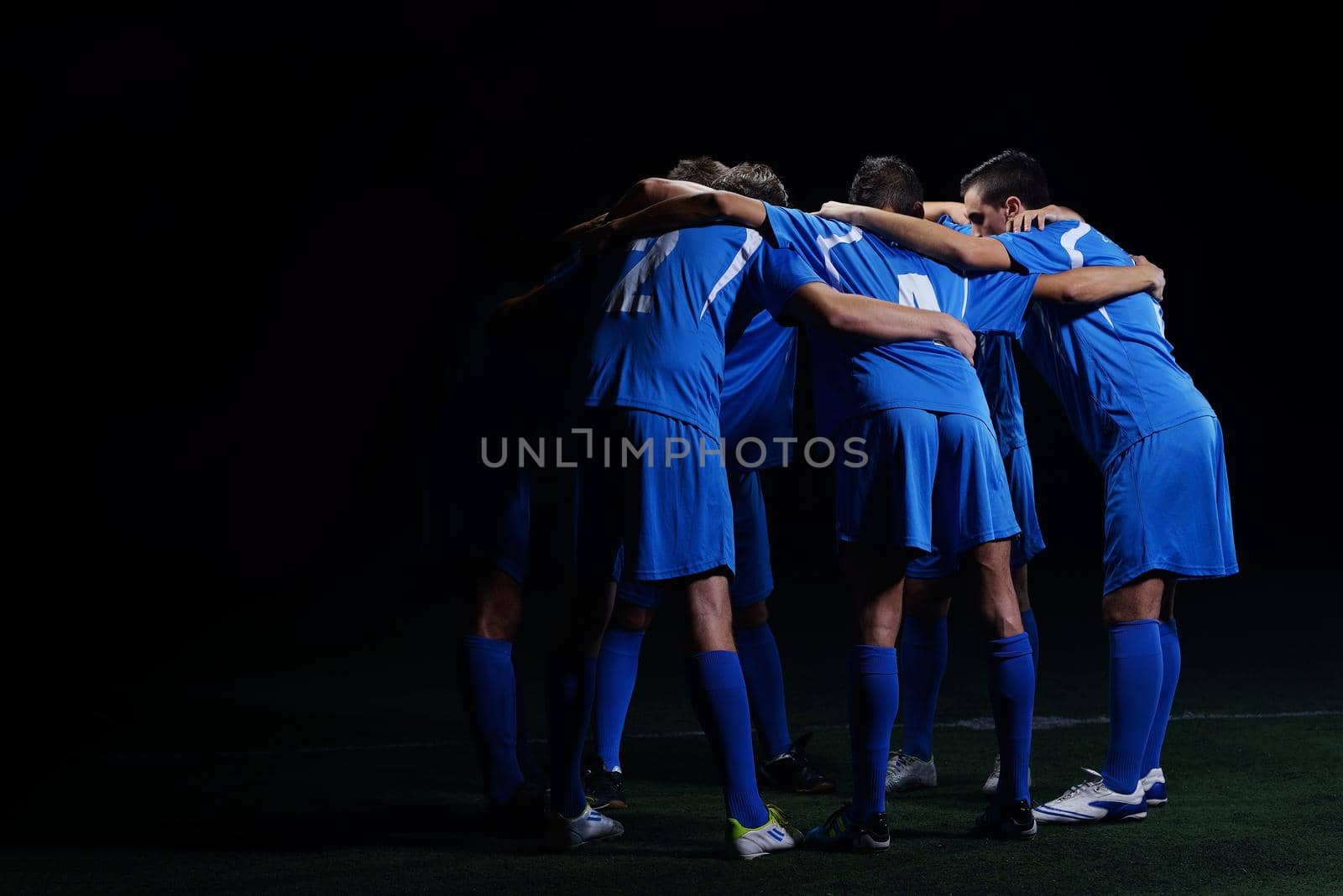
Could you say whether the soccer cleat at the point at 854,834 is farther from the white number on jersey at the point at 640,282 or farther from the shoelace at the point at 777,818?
the white number on jersey at the point at 640,282

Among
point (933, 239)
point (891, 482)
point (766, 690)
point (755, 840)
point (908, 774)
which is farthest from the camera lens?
point (766, 690)

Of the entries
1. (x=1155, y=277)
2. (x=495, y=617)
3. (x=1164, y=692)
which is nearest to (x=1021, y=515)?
(x=1164, y=692)

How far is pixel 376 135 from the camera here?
7.58 m

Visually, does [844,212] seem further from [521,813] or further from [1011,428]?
[521,813]

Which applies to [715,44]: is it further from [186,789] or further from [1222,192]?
[186,789]

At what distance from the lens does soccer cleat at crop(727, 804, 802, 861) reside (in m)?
2.46

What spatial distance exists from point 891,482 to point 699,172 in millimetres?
925

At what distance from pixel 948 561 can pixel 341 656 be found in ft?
11.3

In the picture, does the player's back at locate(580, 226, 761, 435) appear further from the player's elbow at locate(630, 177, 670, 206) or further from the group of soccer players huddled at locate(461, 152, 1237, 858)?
the player's elbow at locate(630, 177, 670, 206)

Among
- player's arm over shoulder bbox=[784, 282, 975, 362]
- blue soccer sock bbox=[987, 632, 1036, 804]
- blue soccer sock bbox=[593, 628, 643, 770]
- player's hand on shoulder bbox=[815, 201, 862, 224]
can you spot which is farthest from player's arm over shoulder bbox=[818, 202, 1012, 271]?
blue soccer sock bbox=[593, 628, 643, 770]

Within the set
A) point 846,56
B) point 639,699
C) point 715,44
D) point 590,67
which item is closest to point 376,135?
point 590,67

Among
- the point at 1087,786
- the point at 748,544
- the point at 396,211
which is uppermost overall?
the point at 396,211

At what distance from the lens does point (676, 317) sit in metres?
2.58

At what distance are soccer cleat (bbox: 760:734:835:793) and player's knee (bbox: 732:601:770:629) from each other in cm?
30
